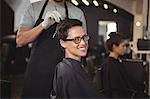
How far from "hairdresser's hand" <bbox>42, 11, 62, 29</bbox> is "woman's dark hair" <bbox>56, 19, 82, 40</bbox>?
4 centimetres

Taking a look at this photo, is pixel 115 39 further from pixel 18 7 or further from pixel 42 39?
pixel 18 7

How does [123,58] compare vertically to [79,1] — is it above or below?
below

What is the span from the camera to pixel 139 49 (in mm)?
1204

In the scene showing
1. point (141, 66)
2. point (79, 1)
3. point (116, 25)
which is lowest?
point (141, 66)

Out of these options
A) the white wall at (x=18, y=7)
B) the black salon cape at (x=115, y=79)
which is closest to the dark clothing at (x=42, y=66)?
the white wall at (x=18, y=7)

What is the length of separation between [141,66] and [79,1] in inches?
18.8

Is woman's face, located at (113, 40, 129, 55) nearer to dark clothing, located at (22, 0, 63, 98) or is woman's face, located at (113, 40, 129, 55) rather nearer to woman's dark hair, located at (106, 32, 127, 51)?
woman's dark hair, located at (106, 32, 127, 51)

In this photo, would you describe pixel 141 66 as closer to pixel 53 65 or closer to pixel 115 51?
pixel 115 51

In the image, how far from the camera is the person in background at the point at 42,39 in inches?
44.4

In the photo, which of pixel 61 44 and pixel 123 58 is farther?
pixel 123 58

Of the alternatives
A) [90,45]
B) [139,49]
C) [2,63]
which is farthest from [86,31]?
[2,63]

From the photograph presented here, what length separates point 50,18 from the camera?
1.12 m

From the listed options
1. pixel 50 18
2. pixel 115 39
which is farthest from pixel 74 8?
pixel 115 39

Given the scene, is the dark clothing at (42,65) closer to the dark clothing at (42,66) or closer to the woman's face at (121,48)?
the dark clothing at (42,66)
